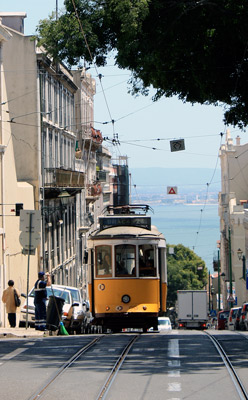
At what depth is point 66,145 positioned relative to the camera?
49969 mm

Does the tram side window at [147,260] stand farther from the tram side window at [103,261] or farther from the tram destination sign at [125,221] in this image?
the tram destination sign at [125,221]

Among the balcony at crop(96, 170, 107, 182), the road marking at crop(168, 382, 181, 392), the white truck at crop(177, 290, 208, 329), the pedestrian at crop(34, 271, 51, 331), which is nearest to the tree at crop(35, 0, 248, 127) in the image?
the pedestrian at crop(34, 271, 51, 331)

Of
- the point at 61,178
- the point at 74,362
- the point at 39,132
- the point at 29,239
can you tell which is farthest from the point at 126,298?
the point at 61,178

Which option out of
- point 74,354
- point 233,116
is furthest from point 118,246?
point 74,354

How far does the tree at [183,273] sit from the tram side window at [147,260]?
67400 millimetres

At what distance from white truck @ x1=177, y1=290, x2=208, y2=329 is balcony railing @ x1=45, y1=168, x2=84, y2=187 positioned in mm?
11183

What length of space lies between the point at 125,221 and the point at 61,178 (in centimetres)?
1867

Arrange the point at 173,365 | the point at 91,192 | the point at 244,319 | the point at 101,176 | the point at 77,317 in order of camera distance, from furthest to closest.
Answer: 1. the point at 101,176
2. the point at 91,192
3. the point at 244,319
4. the point at 77,317
5. the point at 173,365

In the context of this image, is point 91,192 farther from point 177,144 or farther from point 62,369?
point 62,369

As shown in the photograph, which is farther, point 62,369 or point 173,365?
point 173,365

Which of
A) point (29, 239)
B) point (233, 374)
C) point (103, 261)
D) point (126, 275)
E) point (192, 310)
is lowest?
point (192, 310)

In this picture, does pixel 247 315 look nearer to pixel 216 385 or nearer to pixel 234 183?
pixel 216 385

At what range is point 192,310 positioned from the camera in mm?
52781

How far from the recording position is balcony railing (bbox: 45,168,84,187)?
136 ft
